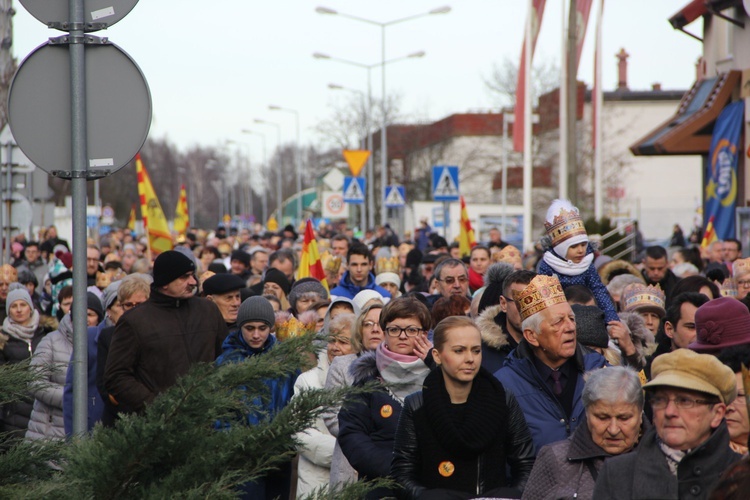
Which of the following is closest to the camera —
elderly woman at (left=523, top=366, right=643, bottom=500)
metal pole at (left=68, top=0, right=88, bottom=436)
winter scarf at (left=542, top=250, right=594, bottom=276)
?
elderly woman at (left=523, top=366, right=643, bottom=500)

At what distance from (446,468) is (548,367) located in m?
0.90

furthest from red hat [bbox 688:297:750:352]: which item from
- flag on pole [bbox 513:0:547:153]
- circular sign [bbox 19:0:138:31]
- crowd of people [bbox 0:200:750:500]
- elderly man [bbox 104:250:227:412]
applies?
flag on pole [bbox 513:0:547:153]

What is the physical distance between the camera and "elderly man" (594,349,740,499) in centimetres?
399

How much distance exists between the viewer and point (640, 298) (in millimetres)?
9453

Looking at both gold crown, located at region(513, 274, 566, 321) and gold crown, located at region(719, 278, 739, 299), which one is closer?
gold crown, located at region(513, 274, 566, 321)

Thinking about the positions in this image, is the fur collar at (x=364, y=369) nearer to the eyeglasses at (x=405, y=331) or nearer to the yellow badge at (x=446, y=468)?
the eyeglasses at (x=405, y=331)

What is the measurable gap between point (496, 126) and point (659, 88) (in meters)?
13.7

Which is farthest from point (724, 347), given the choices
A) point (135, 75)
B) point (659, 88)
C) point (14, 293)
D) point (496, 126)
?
point (659, 88)

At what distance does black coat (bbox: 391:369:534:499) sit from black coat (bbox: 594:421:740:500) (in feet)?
3.61

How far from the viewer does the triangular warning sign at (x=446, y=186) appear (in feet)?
70.8

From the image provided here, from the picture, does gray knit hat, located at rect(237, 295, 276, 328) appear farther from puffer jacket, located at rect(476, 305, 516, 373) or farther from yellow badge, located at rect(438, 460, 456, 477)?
yellow badge, located at rect(438, 460, 456, 477)

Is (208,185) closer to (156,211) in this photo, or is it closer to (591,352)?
(156,211)

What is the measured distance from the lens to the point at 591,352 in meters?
6.20

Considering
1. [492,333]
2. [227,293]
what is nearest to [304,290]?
[227,293]
